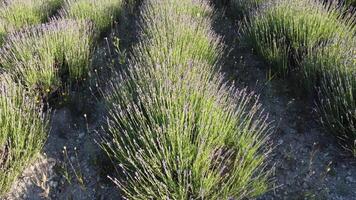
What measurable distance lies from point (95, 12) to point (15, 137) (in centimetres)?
257

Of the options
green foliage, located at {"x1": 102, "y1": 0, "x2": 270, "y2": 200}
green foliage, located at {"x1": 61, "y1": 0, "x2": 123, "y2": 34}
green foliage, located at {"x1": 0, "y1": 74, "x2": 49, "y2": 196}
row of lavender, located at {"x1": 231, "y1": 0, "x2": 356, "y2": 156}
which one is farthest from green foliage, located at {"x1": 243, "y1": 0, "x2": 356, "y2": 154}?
green foliage, located at {"x1": 0, "y1": 74, "x2": 49, "y2": 196}

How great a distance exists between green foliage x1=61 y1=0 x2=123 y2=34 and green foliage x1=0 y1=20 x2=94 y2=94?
577mm

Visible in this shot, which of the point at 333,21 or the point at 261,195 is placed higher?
the point at 333,21

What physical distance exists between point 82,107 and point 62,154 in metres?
0.69

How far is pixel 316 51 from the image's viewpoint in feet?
12.6

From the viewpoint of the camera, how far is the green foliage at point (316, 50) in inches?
129

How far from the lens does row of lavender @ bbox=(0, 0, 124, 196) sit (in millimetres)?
3328

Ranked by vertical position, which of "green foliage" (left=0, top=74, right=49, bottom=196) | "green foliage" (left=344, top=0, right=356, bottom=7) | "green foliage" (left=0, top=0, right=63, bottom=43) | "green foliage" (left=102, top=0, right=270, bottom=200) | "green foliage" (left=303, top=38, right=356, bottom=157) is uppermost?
"green foliage" (left=344, top=0, right=356, bottom=7)

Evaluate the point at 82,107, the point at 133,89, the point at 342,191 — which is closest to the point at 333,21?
the point at 342,191

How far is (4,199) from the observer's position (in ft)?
10.4

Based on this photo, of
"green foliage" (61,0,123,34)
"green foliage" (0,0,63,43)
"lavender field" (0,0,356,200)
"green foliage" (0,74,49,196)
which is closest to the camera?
"lavender field" (0,0,356,200)

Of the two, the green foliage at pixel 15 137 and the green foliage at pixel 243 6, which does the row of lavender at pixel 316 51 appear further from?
the green foliage at pixel 15 137

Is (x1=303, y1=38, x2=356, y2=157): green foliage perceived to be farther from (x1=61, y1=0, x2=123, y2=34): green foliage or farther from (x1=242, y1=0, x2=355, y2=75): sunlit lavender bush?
(x1=61, y1=0, x2=123, y2=34): green foliage

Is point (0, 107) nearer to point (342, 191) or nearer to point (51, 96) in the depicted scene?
point (51, 96)
